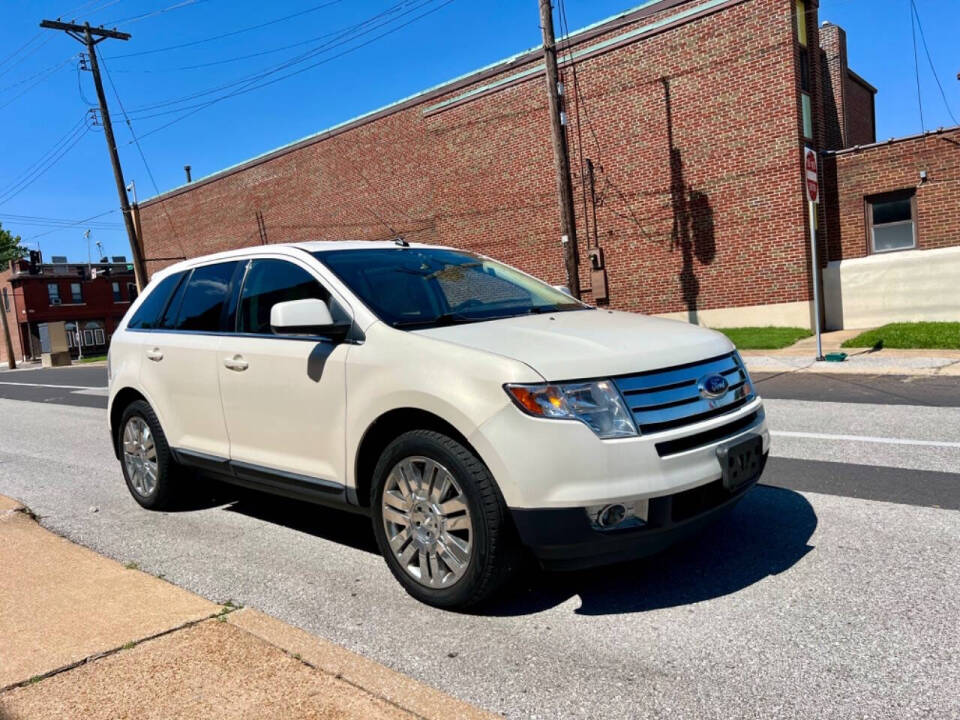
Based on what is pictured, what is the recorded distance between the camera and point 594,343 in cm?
353

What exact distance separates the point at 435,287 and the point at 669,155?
50.8ft

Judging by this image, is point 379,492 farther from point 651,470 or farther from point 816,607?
point 816,607

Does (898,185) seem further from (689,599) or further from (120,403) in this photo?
(120,403)

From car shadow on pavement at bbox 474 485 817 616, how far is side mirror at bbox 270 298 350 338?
162 centimetres

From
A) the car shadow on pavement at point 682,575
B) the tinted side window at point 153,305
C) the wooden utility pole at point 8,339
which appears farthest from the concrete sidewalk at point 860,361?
the wooden utility pole at point 8,339

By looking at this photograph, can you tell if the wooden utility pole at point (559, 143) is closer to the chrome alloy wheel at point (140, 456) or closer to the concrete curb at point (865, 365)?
the concrete curb at point (865, 365)

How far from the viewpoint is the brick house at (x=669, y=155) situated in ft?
55.3

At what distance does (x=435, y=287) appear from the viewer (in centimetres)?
453

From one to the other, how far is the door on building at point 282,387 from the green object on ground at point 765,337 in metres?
11.4

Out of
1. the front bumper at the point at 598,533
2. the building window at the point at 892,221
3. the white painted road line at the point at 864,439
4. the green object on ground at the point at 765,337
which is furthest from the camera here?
the building window at the point at 892,221

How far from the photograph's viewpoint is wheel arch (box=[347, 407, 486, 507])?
3551 mm

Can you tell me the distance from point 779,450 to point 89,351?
6604 centimetres

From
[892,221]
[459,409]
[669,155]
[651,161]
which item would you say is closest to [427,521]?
[459,409]

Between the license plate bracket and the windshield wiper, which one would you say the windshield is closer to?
the windshield wiper
